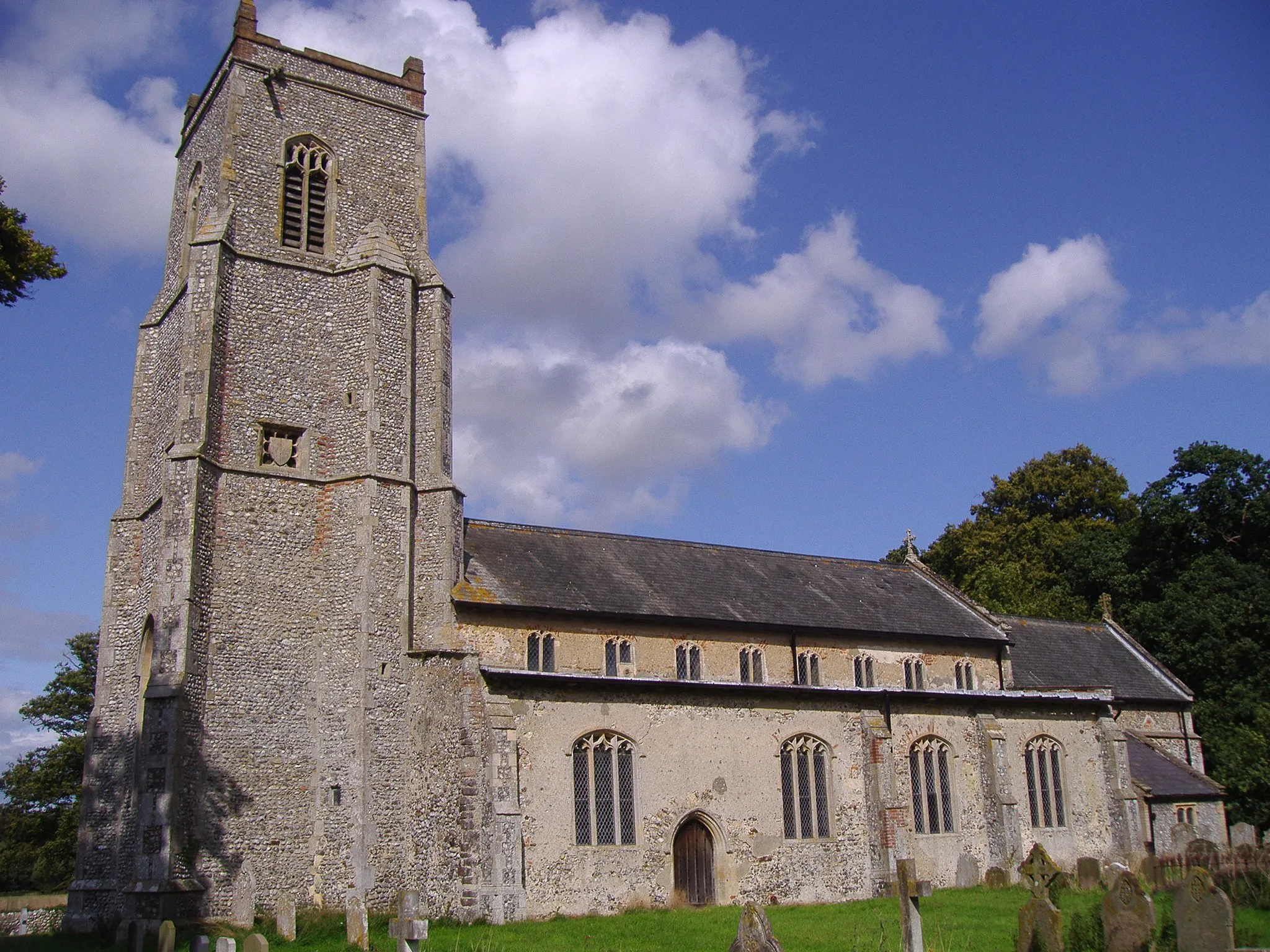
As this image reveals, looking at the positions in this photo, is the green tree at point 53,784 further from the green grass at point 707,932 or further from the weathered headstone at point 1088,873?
the weathered headstone at point 1088,873

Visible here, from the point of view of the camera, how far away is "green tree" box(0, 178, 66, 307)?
16.2m

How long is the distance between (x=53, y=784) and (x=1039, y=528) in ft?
141

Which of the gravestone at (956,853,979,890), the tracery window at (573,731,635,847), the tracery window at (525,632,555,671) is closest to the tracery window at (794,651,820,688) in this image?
the gravestone at (956,853,979,890)

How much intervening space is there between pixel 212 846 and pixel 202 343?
10495mm

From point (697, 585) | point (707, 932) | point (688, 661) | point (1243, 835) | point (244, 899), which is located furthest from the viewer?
point (697, 585)

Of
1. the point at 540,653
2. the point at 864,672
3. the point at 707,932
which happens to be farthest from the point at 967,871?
the point at 540,653

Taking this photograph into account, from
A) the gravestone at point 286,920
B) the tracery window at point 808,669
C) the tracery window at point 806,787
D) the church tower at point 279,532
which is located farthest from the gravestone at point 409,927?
the tracery window at point 808,669

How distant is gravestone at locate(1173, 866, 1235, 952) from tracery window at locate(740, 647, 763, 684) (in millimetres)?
15231

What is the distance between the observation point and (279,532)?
79.1 feet

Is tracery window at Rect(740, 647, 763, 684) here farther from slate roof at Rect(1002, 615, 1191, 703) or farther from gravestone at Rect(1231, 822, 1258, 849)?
gravestone at Rect(1231, 822, 1258, 849)

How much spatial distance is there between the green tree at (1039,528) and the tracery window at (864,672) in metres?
19.1

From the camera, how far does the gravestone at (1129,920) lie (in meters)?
13.5

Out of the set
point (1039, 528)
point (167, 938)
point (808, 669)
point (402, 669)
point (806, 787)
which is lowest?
point (167, 938)

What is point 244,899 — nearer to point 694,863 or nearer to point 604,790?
point 604,790
